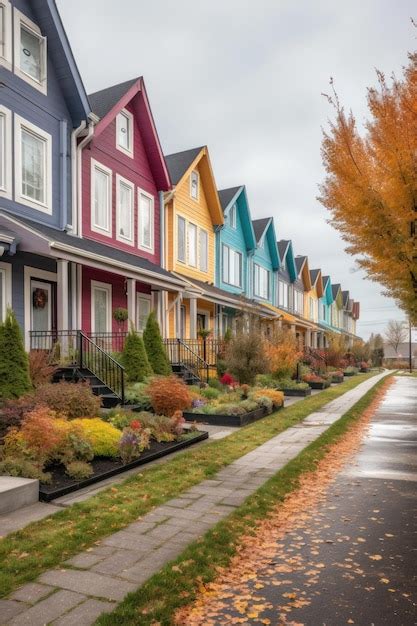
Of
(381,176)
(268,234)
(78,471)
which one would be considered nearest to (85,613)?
(78,471)

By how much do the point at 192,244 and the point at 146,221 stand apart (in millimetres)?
3876

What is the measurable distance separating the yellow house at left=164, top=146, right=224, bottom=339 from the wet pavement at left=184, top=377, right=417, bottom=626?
13.5m

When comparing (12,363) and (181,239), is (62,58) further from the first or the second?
(12,363)

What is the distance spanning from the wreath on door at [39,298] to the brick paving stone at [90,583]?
10.3 meters

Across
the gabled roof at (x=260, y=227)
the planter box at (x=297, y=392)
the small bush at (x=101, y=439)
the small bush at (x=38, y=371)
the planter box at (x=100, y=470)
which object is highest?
the gabled roof at (x=260, y=227)

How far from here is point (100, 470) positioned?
688 centimetres

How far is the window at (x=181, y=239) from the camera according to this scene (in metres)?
→ 21.6

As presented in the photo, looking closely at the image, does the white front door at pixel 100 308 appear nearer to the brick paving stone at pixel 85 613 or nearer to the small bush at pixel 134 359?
the small bush at pixel 134 359

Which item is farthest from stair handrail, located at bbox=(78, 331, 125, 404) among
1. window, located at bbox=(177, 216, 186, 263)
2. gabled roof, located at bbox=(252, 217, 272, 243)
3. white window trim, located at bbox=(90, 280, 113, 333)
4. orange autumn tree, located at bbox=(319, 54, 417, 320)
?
gabled roof, located at bbox=(252, 217, 272, 243)

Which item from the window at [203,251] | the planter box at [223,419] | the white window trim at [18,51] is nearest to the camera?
the planter box at [223,419]

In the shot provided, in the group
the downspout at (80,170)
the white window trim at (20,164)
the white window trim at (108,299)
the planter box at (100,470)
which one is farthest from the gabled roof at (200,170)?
the planter box at (100,470)

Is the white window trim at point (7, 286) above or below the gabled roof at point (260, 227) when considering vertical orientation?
below

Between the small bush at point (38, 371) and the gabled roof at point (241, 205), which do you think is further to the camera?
the gabled roof at point (241, 205)

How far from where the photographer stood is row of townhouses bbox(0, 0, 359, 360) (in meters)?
12.8
